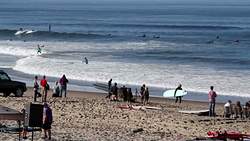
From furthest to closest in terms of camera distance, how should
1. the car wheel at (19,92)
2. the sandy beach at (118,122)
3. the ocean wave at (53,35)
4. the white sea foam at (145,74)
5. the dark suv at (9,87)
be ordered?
1. the ocean wave at (53,35)
2. the white sea foam at (145,74)
3. the car wheel at (19,92)
4. the dark suv at (9,87)
5. the sandy beach at (118,122)

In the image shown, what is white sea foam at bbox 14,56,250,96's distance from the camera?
39938 millimetres

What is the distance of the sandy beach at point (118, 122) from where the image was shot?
19.7 meters

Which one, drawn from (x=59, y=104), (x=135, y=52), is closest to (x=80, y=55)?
(x=135, y=52)

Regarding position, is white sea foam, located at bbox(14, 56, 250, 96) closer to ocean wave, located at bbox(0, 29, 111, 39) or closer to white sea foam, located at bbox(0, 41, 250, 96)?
white sea foam, located at bbox(0, 41, 250, 96)

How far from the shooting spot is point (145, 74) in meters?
44.8

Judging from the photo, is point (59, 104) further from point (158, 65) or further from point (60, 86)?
point (158, 65)

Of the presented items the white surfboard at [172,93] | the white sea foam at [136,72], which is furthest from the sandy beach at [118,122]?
the white sea foam at [136,72]

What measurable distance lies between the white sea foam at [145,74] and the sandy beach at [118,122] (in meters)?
9.39

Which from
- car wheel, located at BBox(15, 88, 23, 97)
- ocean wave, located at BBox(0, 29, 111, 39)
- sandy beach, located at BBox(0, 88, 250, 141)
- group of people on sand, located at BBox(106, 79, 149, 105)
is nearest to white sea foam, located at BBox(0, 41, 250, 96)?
group of people on sand, located at BBox(106, 79, 149, 105)

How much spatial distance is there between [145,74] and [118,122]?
21531mm

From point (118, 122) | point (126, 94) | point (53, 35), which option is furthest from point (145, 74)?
point (53, 35)

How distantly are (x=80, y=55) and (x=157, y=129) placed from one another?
128 ft

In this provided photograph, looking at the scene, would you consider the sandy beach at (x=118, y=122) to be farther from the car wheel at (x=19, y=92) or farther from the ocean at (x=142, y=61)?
the ocean at (x=142, y=61)

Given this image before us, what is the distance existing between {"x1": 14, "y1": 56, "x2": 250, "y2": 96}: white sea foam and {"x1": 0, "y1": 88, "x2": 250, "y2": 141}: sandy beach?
939 centimetres
